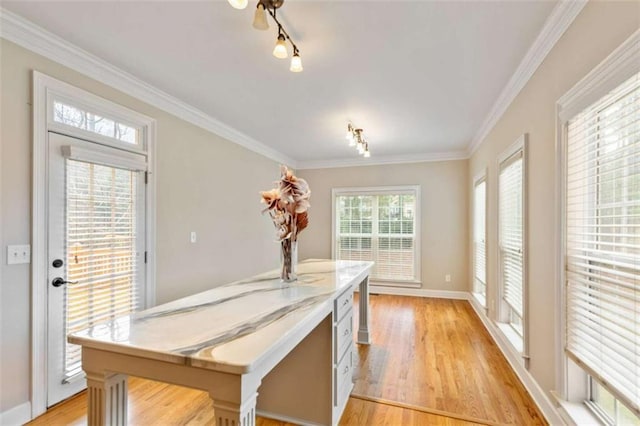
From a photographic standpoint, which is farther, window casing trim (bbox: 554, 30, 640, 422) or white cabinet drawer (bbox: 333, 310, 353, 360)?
white cabinet drawer (bbox: 333, 310, 353, 360)

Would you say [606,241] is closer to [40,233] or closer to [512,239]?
[512,239]

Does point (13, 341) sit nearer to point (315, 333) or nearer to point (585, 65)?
point (315, 333)

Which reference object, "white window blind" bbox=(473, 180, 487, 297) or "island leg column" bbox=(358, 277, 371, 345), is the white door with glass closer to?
"island leg column" bbox=(358, 277, 371, 345)

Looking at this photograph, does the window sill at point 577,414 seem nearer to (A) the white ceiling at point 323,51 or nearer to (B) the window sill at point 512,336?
(B) the window sill at point 512,336

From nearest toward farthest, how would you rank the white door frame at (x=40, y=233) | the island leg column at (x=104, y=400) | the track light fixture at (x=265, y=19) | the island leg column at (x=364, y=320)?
the island leg column at (x=104, y=400)
the track light fixture at (x=265, y=19)
the white door frame at (x=40, y=233)
the island leg column at (x=364, y=320)

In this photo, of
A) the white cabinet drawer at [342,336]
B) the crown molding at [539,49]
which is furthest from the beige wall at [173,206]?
the crown molding at [539,49]

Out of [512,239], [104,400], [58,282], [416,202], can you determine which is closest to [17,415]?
[58,282]

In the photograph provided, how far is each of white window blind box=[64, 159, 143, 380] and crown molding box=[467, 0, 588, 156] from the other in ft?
10.5

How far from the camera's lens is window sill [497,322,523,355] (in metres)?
2.50

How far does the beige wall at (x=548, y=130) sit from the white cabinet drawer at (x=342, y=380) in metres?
1.26

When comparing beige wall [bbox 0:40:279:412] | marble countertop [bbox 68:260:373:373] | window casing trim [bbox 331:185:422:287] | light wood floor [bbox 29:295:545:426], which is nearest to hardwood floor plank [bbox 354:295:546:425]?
light wood floor [bbox 29:295:545:426]

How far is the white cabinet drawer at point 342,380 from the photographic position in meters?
1.80

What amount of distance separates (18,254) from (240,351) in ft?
6.09

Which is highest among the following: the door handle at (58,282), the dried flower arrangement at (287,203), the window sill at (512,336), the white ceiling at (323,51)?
the white ceiling at (323,51)
